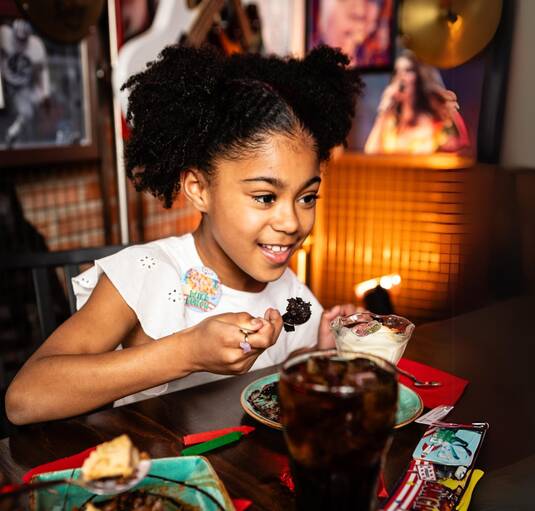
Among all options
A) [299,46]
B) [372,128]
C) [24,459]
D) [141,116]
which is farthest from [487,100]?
[299,46]

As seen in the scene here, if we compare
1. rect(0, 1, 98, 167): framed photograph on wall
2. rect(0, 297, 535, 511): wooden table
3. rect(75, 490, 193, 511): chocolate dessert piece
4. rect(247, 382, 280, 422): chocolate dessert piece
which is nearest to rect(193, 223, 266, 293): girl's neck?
rect(0, 297, 535, 511): wooden table

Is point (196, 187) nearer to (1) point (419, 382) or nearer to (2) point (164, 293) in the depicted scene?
(2) point (164, 293)

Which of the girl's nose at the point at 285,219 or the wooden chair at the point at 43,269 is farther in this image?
the wooden chair at the point at 43,269

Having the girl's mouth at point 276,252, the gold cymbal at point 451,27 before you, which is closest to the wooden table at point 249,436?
the girl's mouth at point 276,252

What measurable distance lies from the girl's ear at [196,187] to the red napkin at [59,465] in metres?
0.72

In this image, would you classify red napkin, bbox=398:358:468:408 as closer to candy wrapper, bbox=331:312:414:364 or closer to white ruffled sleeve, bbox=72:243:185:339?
candy wrapper, bbox=331:312:414:364

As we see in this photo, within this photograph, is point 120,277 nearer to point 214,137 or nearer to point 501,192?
point 214,137

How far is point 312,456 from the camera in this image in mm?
675

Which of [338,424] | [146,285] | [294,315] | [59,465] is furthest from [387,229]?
[338,424]

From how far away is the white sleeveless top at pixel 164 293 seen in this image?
57.4 inches

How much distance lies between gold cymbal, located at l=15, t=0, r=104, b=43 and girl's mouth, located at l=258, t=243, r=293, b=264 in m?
1.65

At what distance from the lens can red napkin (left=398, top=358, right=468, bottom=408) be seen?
1.23m

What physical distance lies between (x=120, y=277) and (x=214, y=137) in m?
0.41

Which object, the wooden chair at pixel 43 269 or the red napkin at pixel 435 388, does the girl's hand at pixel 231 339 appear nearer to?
the red napkin at pixel 435 388
